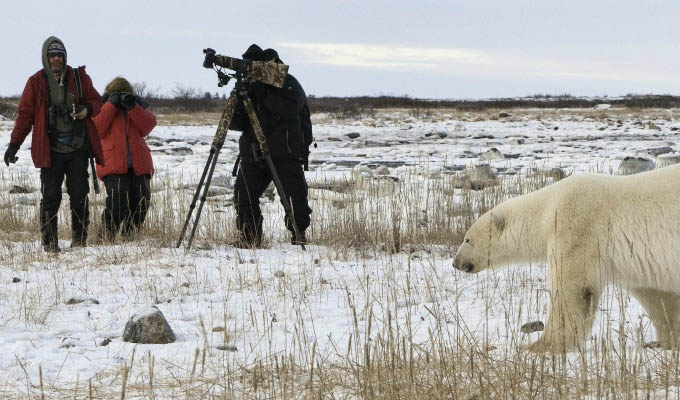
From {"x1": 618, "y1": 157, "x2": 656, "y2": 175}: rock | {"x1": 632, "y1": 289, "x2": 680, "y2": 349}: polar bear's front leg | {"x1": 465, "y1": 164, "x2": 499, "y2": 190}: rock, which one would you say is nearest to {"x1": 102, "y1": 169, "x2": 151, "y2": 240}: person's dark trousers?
{"x1": 632, "y1": 289, "x2": 680, "y2": 349}: polar bear's front leg

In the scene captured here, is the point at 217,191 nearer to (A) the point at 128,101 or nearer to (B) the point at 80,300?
(A) the point at 128,101

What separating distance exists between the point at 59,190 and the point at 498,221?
4.13m

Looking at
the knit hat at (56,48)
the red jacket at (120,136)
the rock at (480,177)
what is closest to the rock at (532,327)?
the red jacket at (120,136)

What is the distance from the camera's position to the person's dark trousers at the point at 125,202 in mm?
7555

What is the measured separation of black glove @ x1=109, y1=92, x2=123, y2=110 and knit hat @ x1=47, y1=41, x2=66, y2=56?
743 mm

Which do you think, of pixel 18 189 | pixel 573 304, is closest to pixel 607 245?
pixel 573 304

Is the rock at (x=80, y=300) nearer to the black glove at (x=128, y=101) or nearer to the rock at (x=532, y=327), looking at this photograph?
the rock at (x=532, y=327)

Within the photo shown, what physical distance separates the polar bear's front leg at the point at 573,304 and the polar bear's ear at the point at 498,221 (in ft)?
2.35

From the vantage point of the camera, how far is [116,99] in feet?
24.6

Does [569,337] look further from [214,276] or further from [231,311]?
[214,276]

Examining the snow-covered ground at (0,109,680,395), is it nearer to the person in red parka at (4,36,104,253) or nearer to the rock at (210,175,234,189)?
the person in red parka at (4,36,104,253)

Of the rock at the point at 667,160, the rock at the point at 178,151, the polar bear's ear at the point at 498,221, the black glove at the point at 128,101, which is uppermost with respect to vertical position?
the black glove at the point at 128,101

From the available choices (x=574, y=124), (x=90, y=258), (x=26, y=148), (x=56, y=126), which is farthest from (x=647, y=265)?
(x=574, y=124)

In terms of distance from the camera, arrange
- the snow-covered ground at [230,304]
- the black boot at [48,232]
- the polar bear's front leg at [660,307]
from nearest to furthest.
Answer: the snow-covered ground at [230,304]
the polar bear's front leg at [660,307]
the black boot at [48,232]
